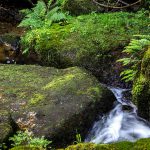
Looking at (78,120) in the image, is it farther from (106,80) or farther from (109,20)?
(109,20)

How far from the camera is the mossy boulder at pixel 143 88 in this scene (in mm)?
6043

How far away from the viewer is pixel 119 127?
6.51m

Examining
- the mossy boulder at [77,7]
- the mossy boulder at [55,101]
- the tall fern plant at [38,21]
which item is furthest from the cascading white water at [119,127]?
the mossy boulder at [77,7]

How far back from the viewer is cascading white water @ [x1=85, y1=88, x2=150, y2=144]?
6238 millimetres

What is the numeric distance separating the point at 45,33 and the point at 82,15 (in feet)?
4.96

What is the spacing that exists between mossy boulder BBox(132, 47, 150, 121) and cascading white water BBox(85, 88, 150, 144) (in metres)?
0.27

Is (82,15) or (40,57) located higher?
(82,15)

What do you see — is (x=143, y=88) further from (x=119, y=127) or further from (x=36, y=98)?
(x=36, y=98)

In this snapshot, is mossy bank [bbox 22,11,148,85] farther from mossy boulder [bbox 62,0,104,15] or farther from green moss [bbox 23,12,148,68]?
mossy boulder [bbox 62,0,104,15]

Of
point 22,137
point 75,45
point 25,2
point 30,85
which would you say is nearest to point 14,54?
point 75,45

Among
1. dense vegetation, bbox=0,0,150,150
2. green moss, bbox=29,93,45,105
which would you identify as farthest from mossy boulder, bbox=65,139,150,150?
green moss, bbox=29,93,45,105

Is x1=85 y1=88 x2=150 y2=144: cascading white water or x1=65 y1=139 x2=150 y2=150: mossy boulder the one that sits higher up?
x1=65 y1=139 x2=150 y2=150: mossy boulder

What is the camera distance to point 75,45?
28.5 ft

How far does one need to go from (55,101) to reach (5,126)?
1328 mm
